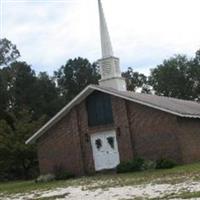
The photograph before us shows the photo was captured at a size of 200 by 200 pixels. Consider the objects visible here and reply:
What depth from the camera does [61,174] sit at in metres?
32.1

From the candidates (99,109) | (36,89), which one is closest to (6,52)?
(36,89)

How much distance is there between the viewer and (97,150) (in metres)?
32.8

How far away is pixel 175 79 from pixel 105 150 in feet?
132

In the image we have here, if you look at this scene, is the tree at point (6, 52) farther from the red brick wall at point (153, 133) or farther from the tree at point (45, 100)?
the red brick wall at point (153, 133)

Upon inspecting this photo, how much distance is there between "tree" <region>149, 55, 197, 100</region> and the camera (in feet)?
230

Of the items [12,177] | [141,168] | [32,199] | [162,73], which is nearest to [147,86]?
[162,73]

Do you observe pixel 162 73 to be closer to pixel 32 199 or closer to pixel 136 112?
pixel 136 112

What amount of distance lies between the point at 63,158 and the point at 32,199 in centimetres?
1360

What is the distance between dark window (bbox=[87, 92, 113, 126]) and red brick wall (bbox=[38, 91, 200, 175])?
0.32m

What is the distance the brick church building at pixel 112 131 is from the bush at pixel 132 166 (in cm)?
119

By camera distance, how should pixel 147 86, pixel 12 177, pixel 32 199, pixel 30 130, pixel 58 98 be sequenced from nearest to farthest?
pixel 32 199 → pixel 30 130 → pixel 12 177 → pixel 58 98 → pixel 147 86

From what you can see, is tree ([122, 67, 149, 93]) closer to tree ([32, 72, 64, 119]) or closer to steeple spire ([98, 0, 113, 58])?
tree ([32, 72, 64, 119])

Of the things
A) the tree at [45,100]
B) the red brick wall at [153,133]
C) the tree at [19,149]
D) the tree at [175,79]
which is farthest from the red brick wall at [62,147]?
the tree at [175,79]

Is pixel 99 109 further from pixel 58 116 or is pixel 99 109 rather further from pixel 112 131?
pixel 58 116
